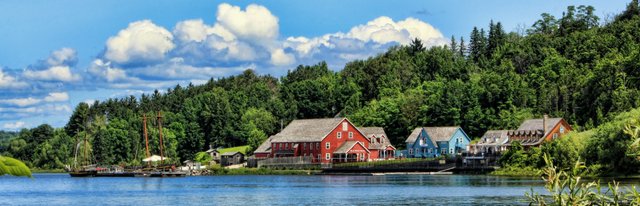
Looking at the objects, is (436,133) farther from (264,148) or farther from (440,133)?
(264,148)

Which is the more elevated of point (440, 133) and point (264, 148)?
point (440, 133)

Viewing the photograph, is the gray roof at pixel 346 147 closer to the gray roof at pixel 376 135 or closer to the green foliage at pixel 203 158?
the gray roof at pixel 376 135

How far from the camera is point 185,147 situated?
155500 mm

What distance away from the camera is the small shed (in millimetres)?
132875

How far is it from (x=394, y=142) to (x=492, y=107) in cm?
1524

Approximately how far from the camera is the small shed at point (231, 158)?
132875 mm

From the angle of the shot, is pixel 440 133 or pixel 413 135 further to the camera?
pixel 413 135

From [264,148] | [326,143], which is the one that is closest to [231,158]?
[264,148]

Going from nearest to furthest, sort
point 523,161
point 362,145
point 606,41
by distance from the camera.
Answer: point 523,161
point 362,145
point 606,41

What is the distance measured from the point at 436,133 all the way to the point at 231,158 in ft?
102

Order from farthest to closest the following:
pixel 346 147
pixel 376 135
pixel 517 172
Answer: pixel 376 135 → pixel 346 147 → pixel 517 172

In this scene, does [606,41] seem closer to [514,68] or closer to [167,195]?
[514,68]

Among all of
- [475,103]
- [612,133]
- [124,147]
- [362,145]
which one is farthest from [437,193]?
[124,147]

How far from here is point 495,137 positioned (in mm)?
113688
